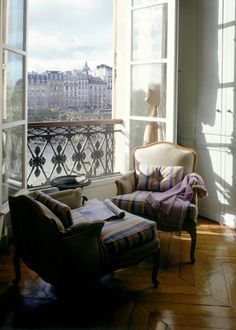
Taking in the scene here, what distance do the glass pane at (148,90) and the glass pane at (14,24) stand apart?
4.15 ft

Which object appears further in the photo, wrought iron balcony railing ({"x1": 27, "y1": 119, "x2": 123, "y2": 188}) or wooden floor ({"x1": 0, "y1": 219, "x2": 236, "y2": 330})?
wrought iron balcony railing ({"x1": 27, "y1": 119, "x2": 123, "y2": 188})

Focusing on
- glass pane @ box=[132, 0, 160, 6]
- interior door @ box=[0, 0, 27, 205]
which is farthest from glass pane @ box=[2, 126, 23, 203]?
glass pane @ box=[132, 0, 160, 6]

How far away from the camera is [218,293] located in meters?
2.43

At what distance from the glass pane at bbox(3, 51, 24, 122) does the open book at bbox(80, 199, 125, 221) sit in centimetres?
92

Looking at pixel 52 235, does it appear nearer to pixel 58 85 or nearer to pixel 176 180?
pixel 176 180

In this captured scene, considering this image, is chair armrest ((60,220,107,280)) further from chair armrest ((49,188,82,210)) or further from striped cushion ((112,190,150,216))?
striped cushion ((112,190,150,216))

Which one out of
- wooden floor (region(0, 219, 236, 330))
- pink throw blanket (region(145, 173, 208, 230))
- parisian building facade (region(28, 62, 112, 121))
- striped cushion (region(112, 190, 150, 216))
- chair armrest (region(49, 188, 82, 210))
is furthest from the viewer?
parisian building facade (region(28, 62, 112, 121))

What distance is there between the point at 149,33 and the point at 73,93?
97 cm

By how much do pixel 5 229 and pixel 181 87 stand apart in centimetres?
224

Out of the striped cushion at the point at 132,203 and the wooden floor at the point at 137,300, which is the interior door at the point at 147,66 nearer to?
the striped cushion at the point at 132,203

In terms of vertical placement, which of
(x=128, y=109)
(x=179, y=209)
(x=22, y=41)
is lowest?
(x=179, y=209)

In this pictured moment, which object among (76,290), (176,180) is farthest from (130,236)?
(176,180)

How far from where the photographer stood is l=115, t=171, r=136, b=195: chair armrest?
3.26m

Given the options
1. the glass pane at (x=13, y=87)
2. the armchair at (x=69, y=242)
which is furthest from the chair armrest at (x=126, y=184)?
the glass pane at (x=13, y=87)
